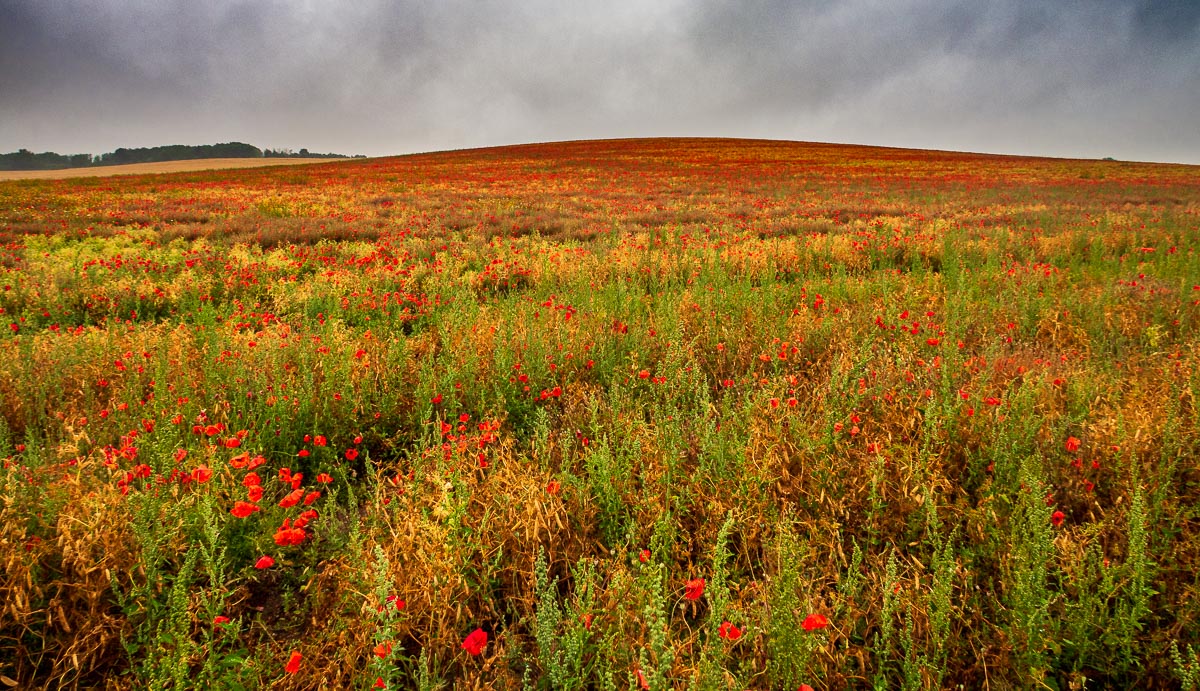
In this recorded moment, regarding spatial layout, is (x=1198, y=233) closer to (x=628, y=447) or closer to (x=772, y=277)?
(x=772, y=277)

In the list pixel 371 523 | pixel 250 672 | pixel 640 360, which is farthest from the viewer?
pixel 640 360

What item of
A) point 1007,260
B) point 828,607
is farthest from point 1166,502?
point 1007,260

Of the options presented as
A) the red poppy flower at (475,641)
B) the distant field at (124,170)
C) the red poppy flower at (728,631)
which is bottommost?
the red poppy flower at (475,641)

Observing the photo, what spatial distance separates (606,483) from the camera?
2400 millimetres

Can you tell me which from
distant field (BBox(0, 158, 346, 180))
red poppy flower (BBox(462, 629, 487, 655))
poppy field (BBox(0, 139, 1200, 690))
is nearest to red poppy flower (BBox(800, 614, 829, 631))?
poppy field (BBox(0, 139, 1200, 690))

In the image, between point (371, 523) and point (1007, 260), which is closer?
point (371, 523)

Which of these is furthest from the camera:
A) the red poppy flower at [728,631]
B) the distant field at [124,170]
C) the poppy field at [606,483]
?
the distant field at [124,170]

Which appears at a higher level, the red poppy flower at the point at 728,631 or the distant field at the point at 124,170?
the distant field at the point at 124,170

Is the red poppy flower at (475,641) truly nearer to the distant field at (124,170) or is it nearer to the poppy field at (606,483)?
the poppy field at (606,483)

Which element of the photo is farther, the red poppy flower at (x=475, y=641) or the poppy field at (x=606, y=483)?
the poppy field at (x=606, y=483)

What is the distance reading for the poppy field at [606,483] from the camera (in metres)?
1.78

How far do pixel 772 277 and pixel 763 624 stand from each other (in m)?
4.93

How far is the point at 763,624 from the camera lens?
1832mm

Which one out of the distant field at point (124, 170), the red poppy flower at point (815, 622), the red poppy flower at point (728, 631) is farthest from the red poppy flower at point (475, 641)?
the distant field at point (124, 170)
